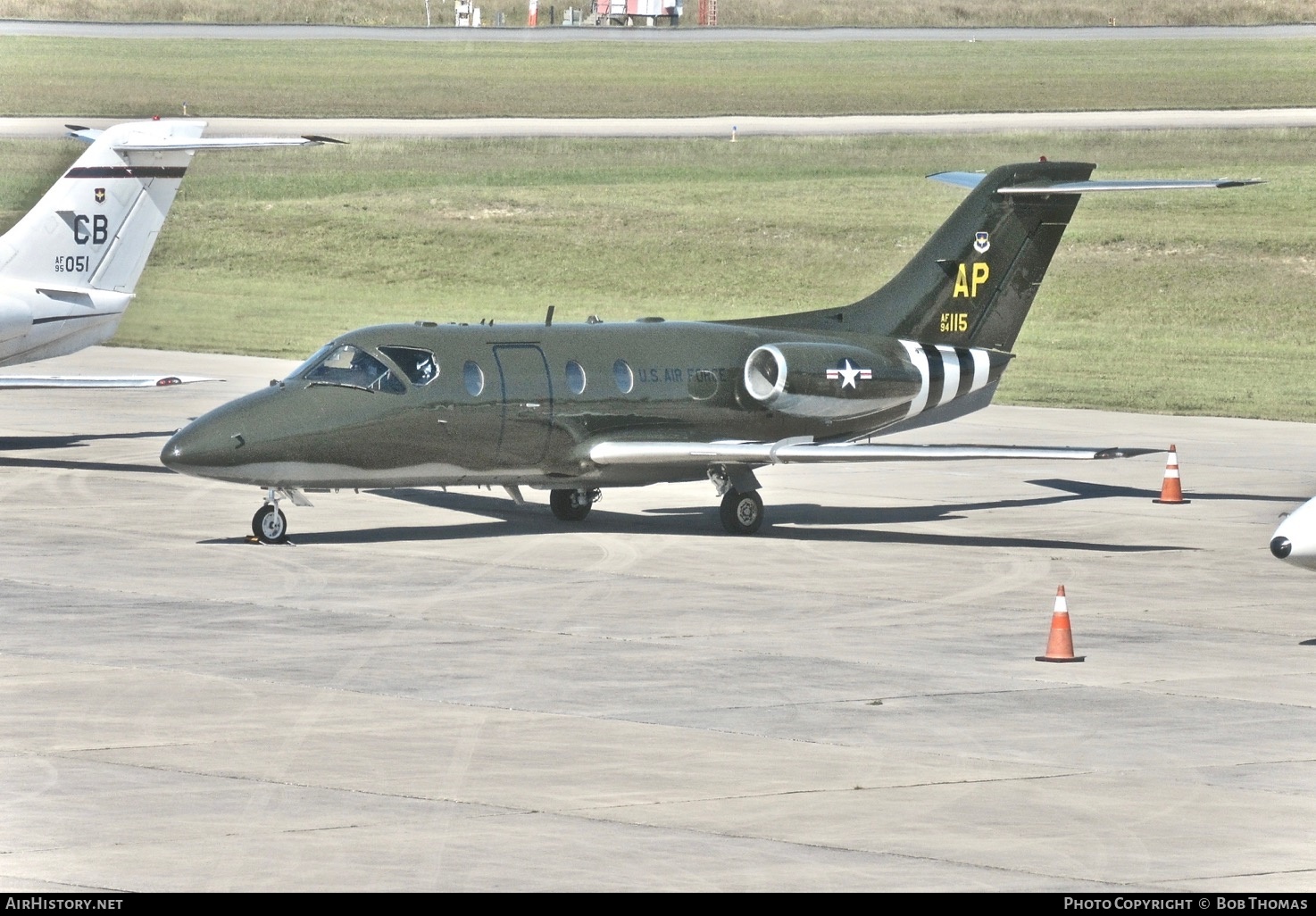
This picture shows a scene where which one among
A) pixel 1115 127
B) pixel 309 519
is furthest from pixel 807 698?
pixel 1115 127

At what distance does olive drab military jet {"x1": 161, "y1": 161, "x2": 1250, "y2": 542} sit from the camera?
2320 cm

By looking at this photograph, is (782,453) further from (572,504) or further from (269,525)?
(269,525)

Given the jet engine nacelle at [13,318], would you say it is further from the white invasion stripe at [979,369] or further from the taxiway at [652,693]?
the white invasion stripe at [979,369]

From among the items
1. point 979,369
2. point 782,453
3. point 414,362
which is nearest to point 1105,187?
point 979,369

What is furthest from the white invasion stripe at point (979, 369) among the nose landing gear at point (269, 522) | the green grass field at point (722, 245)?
the green grass field at point (722, 245)

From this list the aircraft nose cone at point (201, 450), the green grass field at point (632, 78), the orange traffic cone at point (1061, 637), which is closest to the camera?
the orange traffic cone at point (1061, 637)

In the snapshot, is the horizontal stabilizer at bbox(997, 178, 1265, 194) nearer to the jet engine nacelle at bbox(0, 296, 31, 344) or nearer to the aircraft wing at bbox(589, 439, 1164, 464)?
the aircraft wing at bbox(589, 439, 1164, 464)

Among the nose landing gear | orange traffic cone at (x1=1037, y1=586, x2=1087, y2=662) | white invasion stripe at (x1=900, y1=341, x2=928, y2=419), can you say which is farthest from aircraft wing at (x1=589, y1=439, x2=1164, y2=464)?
orange traffic cone at (x1=1037, y1=586, x2=1087, y2=662)

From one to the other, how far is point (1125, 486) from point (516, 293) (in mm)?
26711

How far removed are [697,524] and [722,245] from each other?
32.5 metres

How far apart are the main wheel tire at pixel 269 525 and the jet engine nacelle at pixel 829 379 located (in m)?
5.35

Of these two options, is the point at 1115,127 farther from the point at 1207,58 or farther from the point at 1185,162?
the point at 1207,58

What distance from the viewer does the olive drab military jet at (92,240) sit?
1192 inches

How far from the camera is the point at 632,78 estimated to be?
9106 centimetres
